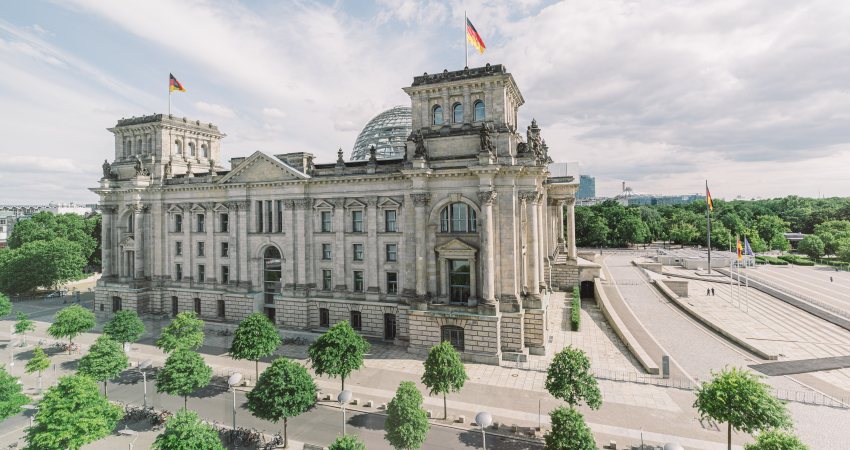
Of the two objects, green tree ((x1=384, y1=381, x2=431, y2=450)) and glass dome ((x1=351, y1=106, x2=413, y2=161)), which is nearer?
green tree ((x1=384, y1=381, x2=431, y2=450))

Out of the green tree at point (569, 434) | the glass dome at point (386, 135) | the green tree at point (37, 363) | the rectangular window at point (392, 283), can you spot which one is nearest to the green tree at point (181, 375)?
the green tree at point (37, 363)

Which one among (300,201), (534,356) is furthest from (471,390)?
(300,201)

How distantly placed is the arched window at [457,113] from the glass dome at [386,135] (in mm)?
27502

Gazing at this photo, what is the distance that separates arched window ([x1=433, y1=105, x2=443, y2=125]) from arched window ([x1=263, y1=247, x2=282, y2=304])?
26.2 metres

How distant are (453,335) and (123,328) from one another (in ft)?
109

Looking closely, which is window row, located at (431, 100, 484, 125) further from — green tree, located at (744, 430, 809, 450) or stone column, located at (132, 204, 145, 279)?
stone column, located at (132, 204, 145, 279)

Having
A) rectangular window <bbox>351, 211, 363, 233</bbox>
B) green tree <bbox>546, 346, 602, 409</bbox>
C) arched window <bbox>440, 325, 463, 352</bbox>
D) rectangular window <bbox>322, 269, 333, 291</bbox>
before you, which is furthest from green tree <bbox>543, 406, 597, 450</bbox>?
rectangular window <bbox>322, 269, 333, 291</bbox>

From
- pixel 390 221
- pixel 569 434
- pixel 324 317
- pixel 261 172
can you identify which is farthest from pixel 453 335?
pixel 261 172

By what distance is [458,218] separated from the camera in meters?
43.1

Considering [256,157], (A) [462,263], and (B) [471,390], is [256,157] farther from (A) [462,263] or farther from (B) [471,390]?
(B) [471,390]

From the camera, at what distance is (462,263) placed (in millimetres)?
42781

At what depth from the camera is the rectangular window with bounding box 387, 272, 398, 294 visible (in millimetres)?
46812

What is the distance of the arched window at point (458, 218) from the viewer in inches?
1681

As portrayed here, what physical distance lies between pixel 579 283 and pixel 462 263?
106ft
